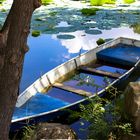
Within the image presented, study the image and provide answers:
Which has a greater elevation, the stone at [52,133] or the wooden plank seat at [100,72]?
the stone at [52,133]

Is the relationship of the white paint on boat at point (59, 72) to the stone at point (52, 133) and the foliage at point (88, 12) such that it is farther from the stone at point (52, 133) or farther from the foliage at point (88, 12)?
the foliage at point (88, 12)

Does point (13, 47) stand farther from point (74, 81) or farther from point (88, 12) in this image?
point (88, 12)

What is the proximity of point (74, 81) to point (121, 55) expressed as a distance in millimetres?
1622

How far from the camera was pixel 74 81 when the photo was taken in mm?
6109

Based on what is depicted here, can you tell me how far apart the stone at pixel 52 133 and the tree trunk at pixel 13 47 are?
99 centimetres

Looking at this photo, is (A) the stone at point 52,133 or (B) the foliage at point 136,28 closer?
(A) the stone at point 52,133

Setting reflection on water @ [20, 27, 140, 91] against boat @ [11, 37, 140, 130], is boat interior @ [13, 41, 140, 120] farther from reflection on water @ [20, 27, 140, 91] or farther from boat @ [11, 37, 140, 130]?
reflection on water @ [20, 27, 140, 91]

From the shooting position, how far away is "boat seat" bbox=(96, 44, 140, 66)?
22.9 ft

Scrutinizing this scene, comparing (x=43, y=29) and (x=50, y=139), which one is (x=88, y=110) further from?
(x=43, y=29)

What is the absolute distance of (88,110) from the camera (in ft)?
12.4

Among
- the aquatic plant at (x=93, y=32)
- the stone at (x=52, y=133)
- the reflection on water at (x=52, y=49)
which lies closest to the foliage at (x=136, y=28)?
the reflection on water at (x=52, y=49)

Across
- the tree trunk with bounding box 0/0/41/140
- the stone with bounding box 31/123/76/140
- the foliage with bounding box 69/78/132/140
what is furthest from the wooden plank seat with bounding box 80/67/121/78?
the tree trunk with bounding box 0/0/41/140

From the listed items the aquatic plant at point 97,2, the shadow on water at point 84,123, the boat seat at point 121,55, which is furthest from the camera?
the aquatic plant at point 97,2

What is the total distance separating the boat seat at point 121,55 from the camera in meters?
6.98
